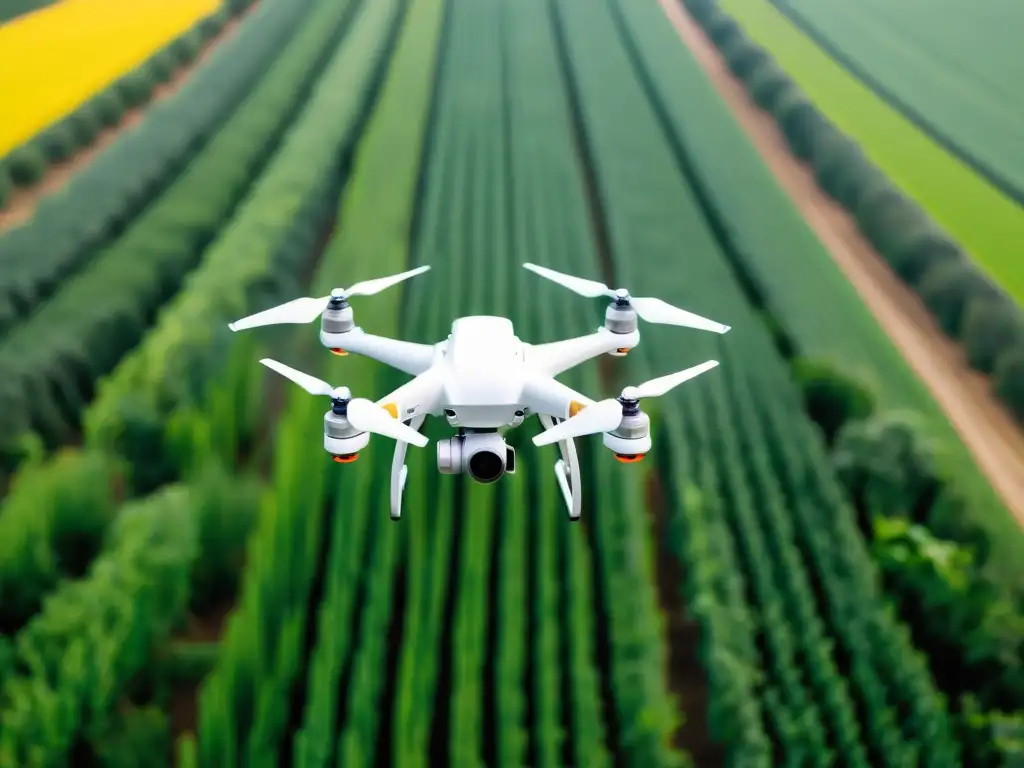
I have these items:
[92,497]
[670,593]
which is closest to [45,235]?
[92,497]

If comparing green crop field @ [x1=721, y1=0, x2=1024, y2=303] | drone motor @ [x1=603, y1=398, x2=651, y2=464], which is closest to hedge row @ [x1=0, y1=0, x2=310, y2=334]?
drone motor @ [x1=603, y1=398, x2=651, y2=464]

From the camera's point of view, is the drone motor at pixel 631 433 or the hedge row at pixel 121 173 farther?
the hedge row at pixel 121 173

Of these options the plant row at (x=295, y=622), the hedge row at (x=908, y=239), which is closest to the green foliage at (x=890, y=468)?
the hedge row at (x=908, y=239)

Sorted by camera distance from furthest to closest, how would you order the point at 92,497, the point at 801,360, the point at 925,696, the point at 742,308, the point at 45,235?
the point at 45,235 < the point at 742,308 < the point at 801,360 < the point at 92,497 < the point at 925,696

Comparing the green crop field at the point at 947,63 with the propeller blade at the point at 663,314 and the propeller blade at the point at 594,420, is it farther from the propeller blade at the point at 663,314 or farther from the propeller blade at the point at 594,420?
the propeller blade at the point at 594,420

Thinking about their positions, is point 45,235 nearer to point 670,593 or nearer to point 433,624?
point 433,624

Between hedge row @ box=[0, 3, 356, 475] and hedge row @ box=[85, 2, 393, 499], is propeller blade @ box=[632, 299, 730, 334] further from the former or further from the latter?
hedge row @ box=[0, 3, 356, 475]
